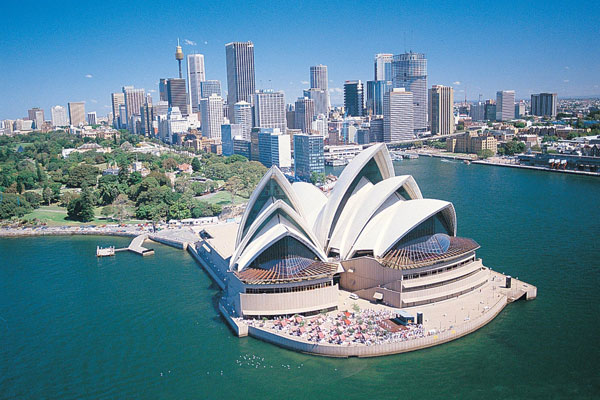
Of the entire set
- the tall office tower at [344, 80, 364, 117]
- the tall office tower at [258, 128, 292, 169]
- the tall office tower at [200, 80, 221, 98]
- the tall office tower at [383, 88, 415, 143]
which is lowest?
the tall office tower at [258, 128, 292, 169]

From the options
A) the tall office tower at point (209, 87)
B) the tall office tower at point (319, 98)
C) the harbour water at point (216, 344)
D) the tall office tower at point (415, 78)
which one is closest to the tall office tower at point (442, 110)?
the tall office tower at point (415, 78)

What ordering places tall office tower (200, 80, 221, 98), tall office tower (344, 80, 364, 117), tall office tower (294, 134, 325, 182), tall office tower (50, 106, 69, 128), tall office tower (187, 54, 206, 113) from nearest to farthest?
tall office tower (294, 134, 325, 182), tall office tower (344, 80, 364, 117), tall office tower (200, 80, 221, 98), tall office tower (187, 54, 206, 113), tall office tower (50, 106, 69, 128)

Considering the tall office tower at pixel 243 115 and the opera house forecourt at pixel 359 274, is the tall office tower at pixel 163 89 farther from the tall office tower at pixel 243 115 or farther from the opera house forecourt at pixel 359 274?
the opera house forecourt at pixel 359 274

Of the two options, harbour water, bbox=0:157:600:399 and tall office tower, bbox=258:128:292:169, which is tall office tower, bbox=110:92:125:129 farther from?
harbour water, bbox=0:157:600:399

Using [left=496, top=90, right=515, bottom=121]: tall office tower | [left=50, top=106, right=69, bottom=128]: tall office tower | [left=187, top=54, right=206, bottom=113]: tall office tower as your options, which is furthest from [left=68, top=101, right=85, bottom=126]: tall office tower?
[left=496, top=90, right=515, bottom=121]: tall office tower

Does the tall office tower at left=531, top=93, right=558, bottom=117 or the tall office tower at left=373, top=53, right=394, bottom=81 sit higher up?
the tall office tower at left=373, top=53, right=394, bottom=81

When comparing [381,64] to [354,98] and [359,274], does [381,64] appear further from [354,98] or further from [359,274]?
[359,274]
